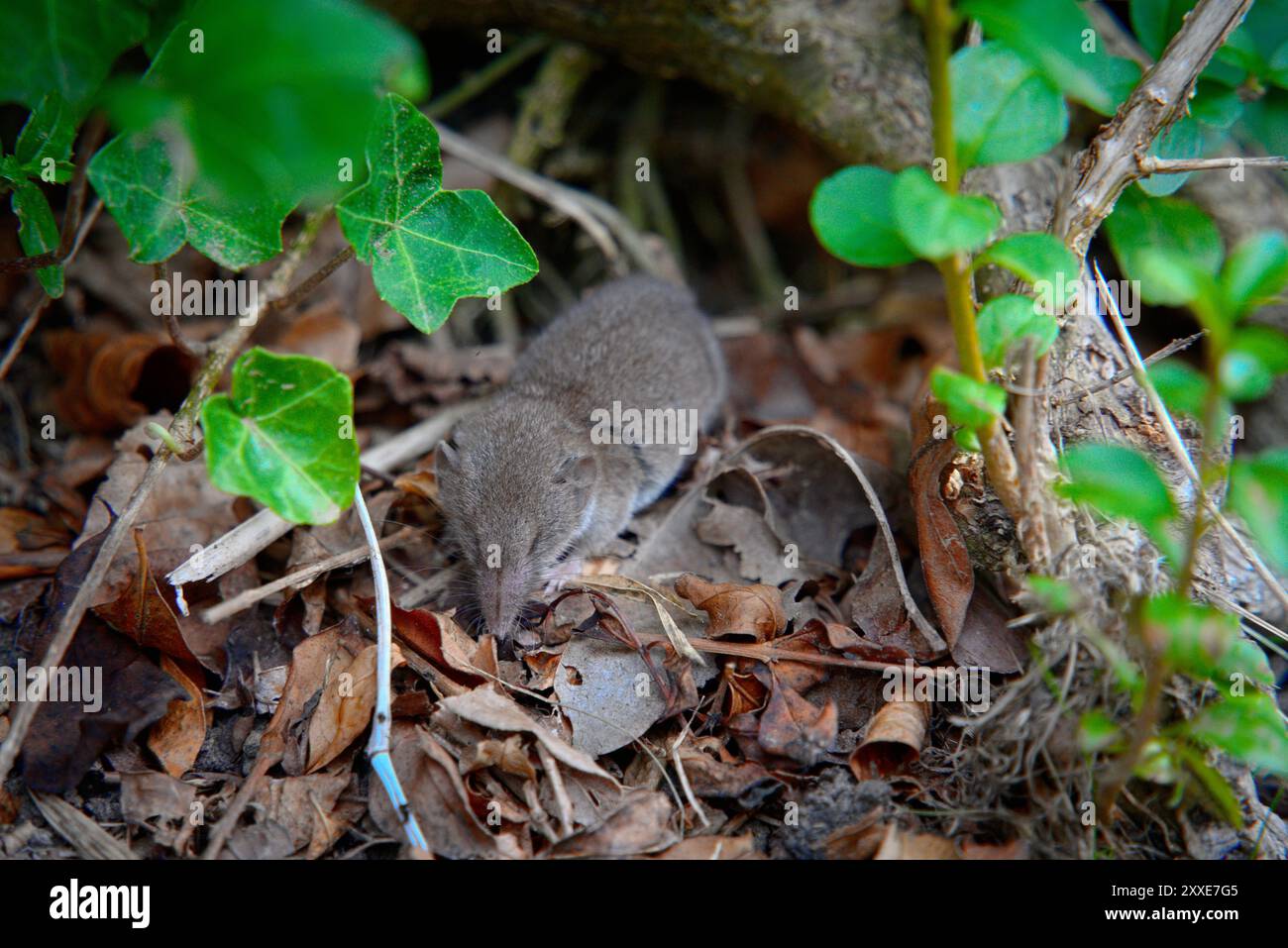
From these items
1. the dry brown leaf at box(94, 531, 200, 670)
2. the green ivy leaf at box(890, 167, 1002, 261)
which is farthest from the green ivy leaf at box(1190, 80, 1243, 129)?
the dry brown leaf at box(94, 531, 200, 670)

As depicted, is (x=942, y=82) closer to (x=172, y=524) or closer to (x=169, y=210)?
(x=169, y=210)

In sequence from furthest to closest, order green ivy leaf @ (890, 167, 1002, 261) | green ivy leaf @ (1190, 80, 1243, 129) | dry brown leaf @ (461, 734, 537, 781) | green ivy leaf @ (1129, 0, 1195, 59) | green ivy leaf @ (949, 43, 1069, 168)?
green ivy leaf @ (1190, 80, 1243, 129) → green ivy leaf @ (1129, 0, 1195, 59) → dry brown leaf @ (461, 734, 537, 781) → green ivy leaf @ (949, 43, 1069, 168) → green ivy leaf @ (890, 167, 1002, 261)

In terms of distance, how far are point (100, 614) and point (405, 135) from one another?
208 centimetres

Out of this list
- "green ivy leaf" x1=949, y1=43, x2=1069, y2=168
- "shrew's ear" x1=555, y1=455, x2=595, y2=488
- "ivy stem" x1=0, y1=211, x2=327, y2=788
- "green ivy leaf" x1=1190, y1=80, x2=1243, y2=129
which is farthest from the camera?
"shrew's ear" x1=555, y1=455, x2=595, y2=488

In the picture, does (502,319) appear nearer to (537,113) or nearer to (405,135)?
(537,113)

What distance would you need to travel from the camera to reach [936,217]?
254 cm

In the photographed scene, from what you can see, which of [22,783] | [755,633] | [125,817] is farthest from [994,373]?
[22,783]

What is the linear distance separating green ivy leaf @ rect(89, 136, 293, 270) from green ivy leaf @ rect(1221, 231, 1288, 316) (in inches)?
116

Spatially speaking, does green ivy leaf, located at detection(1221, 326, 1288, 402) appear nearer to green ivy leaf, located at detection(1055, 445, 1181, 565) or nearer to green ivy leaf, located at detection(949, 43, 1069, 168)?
green ivy leaf, located at detection(1055, 445, 1181, 565)

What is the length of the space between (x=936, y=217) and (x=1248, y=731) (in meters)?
1.66

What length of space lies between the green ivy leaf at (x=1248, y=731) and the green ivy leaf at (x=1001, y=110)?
5.55 ft

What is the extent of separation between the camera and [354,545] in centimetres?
411

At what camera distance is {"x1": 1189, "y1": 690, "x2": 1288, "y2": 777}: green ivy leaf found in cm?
262

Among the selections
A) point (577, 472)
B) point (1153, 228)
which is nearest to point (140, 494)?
point (577, 472)
